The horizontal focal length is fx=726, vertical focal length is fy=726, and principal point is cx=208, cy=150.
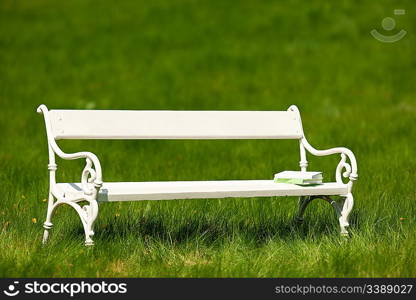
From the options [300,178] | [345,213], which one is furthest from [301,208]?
[300,178]

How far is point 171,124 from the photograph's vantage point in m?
5.09

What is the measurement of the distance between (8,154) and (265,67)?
5483 mm

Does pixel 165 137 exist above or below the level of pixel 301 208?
above

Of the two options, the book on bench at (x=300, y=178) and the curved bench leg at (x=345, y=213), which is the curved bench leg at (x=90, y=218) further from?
the curved bench leg at (x=345, y=213)

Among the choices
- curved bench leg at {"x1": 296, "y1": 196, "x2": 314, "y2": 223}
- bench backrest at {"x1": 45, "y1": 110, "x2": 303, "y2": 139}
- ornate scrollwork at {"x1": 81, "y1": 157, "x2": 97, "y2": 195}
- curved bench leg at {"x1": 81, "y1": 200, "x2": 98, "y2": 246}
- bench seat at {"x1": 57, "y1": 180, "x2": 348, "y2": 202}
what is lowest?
curved bench leg at {"x1": 296, "y1": 196, "x2": 314, "y2": 223}

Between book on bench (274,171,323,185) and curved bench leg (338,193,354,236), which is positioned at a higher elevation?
book on bench (274,171,323,185)

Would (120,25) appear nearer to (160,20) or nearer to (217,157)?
(160,20)

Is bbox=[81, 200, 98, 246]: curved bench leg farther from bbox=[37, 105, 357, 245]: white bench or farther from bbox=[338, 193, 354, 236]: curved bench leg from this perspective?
bbox=[338, 193, 354, 236]: curved bench leg

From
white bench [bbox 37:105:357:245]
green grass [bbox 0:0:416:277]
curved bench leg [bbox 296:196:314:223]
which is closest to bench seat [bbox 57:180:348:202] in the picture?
white bench [bbox 37:105:357:245]

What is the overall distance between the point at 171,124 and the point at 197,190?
2.86ft

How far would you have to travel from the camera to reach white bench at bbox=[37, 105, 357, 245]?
13.7 ft

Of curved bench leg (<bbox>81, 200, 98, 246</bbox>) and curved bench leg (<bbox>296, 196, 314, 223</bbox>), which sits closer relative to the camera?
curved bench leg (<bbox>81, 200, 98, 246</bbox>)

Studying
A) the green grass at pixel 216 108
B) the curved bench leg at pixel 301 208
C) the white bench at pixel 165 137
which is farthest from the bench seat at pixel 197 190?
the curved bench leg at pixel 301 208

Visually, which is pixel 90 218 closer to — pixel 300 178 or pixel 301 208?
pixel 300 178
